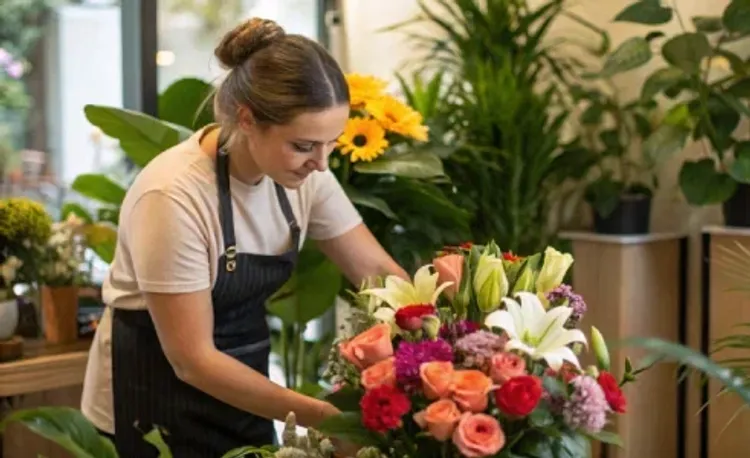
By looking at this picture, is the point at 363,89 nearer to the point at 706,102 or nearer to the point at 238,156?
the point at 238,156

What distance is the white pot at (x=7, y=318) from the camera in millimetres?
2320

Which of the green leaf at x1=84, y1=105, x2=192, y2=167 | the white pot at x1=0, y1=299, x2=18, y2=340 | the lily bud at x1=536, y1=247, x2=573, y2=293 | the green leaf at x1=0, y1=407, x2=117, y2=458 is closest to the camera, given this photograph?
the lily bud at x1=536, y1=247, x2=573, y2=293

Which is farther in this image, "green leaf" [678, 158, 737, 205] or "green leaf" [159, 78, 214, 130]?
"green leaf" [678, 158, 737, 205]

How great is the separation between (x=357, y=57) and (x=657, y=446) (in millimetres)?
1756

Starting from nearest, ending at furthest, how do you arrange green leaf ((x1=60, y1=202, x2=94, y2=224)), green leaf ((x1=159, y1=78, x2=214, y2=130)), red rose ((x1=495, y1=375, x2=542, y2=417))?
red rose ((x1=495, y1=375, x2=542, y2=417))
green leaf ((x1=159, y1=78, x2=214, y2=130))
green leaf ((x1=60, y1=202, x2=94, y2=224))

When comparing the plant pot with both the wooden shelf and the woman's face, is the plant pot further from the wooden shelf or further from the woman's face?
the woman's face

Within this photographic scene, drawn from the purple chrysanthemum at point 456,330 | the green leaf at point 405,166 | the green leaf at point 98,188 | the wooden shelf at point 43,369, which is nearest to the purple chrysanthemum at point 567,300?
the purple chrysanthemum at point 456,330

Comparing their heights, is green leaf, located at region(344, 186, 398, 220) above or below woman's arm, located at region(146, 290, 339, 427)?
above

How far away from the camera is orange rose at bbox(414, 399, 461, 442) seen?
3.34 feet

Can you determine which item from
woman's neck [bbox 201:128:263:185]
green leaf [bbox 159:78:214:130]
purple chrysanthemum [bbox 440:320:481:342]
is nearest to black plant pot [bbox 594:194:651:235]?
green leaf [bbox 159:78:214:130]

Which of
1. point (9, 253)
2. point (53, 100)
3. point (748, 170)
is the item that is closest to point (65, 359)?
point (9, 253)

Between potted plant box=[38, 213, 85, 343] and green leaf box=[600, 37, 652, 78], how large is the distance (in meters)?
1.53

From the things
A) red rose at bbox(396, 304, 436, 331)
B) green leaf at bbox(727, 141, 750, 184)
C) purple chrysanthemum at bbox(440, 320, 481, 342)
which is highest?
green leaf at bbox(727, 141, 750, 184)

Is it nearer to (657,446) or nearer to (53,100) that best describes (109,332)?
(53,100)
